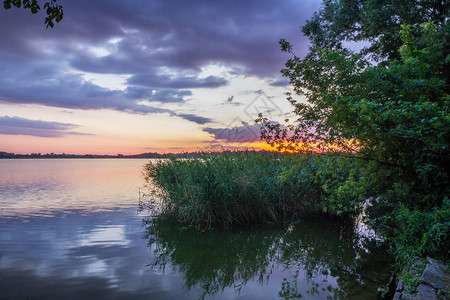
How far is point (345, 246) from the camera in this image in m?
8.54

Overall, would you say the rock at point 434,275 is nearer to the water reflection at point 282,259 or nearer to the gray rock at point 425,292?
the gray rock at point 425,292

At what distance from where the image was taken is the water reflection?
19.4 ft

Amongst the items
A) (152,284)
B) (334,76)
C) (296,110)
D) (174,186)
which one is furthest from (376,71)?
(174,186)

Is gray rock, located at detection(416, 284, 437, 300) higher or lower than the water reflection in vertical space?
higher

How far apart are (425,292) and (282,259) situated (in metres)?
3.88

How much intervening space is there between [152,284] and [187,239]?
3042 millimetres

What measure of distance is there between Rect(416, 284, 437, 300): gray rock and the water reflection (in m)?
Result: 1.41

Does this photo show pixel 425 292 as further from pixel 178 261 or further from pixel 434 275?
pixel 178 261

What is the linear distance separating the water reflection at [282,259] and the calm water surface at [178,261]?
0.8 inches

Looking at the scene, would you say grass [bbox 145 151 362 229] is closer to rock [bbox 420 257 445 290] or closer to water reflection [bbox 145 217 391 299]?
water reflection [bbox 145 217 391 299]

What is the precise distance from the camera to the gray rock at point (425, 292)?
3.89 meters

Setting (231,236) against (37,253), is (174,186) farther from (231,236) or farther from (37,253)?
(37,253)

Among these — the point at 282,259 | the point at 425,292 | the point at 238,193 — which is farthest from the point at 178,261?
the point at 425,292

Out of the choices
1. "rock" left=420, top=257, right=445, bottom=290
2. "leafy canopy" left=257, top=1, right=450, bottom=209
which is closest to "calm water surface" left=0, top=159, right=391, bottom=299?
"rock" left=420, top=257, right=445, bottom=290
